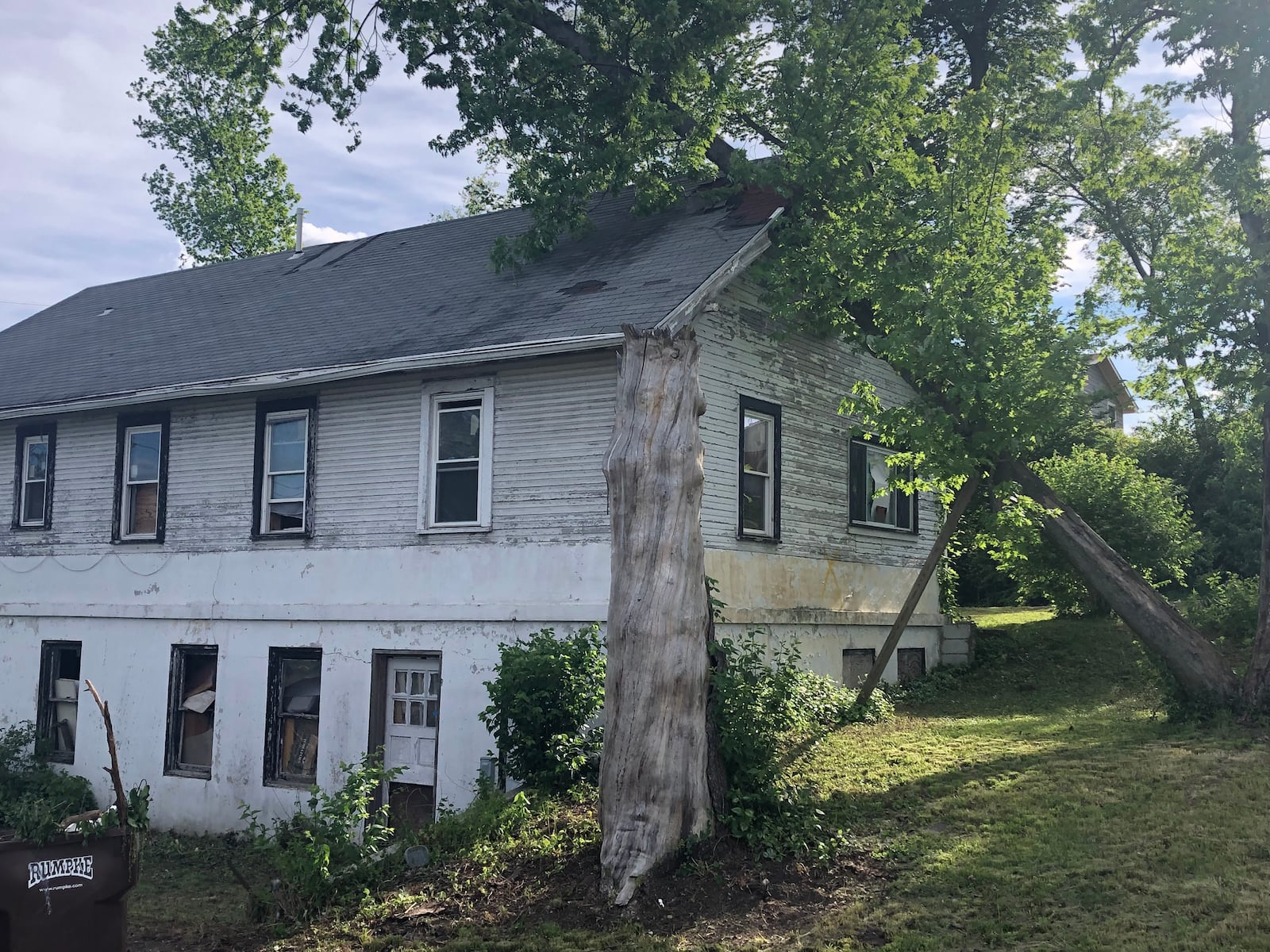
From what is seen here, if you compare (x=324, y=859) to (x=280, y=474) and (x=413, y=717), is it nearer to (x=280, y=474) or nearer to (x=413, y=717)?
(x=413, y=717)

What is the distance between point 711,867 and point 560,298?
752 cm

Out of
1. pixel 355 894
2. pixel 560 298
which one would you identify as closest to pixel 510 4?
pixel 560 298

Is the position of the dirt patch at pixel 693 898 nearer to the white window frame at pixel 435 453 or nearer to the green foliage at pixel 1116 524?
the white window frame at pixel 435 453

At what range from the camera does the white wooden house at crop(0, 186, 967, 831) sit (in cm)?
1334

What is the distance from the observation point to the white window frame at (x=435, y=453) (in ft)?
44.8

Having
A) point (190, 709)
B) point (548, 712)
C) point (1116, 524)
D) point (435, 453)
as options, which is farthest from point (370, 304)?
point (1116, 524)

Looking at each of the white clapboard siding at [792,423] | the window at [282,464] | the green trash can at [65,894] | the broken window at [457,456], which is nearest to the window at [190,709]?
the window at [282,464]

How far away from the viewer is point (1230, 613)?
56.9ft

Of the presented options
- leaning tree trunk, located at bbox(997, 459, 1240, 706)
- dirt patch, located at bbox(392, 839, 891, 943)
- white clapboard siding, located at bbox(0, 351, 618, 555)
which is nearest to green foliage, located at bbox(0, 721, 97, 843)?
white clapboard siding, located at bbox(0, 351, 618, 555)

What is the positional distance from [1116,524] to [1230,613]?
2.32 m

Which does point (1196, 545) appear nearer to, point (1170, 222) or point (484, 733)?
point (1170, 222)

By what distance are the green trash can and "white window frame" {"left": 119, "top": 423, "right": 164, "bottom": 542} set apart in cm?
922

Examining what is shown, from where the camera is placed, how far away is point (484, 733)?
13086mm

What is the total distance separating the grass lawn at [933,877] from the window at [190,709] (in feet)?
11.9
